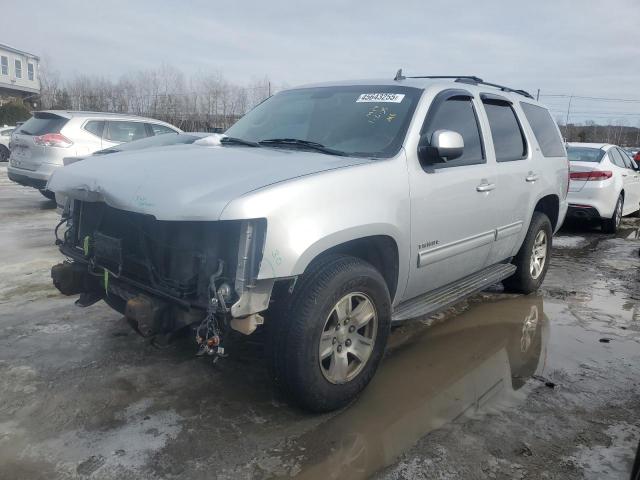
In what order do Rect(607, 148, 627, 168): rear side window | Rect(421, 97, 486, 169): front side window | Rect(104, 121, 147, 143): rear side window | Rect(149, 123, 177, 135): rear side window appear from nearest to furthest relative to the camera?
Rect(421, 97, 486, 169): front side window → Rect(607, 148, 627, 168): rear side window → Rect(104, 121, 147, 143): rear side window → Rect(149, 123, 177, 135): rear side window

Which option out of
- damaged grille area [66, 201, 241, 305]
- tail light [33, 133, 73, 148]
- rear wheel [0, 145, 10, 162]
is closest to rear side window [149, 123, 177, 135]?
tail light [33, 133, 73, 148]

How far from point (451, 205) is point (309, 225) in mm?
1442

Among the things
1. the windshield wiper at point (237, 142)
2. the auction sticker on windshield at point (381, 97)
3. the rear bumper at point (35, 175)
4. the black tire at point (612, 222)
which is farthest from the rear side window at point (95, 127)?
the black tire at point (612, 222)

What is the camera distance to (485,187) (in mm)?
4191

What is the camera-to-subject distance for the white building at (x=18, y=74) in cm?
4091

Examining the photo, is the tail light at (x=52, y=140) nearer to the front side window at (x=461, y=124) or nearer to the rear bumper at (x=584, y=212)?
the front side window at (x=461, y=124)

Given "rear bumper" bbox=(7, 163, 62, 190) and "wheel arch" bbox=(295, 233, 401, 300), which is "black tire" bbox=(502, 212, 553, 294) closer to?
"wheel arch" bbox=(295, 233, 401, 300)

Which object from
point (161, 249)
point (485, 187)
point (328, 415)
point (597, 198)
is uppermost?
point (485, 187)

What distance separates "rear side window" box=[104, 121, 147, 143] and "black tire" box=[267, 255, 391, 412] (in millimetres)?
8825

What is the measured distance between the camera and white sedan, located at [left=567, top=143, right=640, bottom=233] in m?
9.11

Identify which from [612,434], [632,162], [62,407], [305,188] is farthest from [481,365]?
[632,162]

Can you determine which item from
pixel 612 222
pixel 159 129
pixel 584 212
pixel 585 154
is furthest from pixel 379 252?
pixel 159 129

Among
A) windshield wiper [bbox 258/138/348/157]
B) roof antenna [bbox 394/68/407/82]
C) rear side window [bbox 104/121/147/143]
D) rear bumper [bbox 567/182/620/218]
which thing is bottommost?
rear bumper [bbox 567/182/620/218]

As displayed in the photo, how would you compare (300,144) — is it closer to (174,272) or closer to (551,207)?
(174,272)
